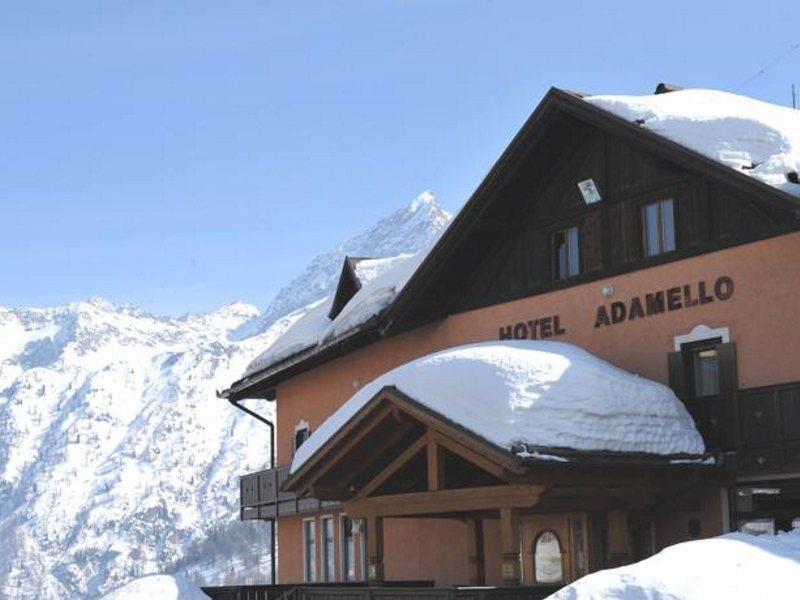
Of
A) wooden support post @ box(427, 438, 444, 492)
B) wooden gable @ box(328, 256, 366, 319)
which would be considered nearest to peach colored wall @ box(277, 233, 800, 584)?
wooden gable @ box(328, 256, 366, 319)

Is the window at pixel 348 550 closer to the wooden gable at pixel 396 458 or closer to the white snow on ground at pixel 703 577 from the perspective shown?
the wooden gable at pixel 396 458

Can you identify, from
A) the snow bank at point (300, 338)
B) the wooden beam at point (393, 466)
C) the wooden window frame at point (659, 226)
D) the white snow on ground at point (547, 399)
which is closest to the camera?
the white snow on ground at point (547, 399)

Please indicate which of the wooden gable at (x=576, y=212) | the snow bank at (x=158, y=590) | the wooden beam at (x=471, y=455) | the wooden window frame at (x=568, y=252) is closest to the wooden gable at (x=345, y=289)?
the wooden gable at (x=576, y=212)

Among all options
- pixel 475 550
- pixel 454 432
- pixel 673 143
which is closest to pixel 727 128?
pixel 673 143

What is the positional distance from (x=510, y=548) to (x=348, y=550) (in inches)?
519

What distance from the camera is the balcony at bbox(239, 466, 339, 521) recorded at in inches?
1346

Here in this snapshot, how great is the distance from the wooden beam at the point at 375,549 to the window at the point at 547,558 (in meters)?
2.89

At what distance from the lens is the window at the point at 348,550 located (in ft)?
106

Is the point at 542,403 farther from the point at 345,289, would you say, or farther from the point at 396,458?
the point at 345,289

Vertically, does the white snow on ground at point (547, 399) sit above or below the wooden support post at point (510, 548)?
above

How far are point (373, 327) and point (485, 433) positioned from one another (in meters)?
8.64

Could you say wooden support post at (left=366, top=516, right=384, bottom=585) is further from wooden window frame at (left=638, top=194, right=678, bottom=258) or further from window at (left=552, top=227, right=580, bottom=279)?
wooden window frame at (left=638, top=194, right=678, bottom=258)

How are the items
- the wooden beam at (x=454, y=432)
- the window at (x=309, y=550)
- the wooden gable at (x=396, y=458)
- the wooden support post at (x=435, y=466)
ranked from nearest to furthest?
the wooden beam at (x=454, y=432)
the wooden gable at (x=396, y=458)
the wooden support post at (x=435, y=466)
the window at (x=309, y=550)

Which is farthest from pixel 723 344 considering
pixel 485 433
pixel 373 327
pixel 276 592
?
pixel 276 592
